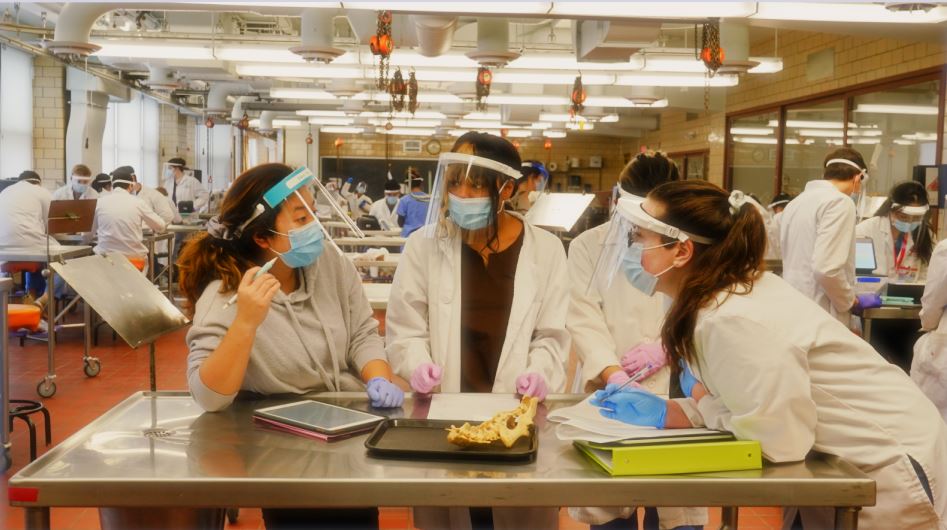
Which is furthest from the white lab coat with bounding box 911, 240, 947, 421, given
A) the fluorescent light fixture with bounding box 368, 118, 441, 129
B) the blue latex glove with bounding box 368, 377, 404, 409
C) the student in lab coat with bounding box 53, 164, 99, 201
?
the fluorescent light fixture with bounding box 368, 118, 441, 129

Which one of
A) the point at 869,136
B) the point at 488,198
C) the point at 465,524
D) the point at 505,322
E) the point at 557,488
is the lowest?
the point at 465,524

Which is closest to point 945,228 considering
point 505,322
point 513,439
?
point 505,322

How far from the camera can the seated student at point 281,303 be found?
205cm

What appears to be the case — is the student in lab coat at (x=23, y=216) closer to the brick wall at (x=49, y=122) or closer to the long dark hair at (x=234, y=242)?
the brick wall at (x=49, y=122)

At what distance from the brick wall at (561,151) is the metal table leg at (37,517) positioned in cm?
2023

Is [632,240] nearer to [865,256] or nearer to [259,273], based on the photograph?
[259,273]

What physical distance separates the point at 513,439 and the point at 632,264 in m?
0.53

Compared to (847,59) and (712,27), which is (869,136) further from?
(712,27)

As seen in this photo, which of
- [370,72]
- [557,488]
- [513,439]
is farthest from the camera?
[370,72]

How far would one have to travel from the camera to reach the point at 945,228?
6.70m

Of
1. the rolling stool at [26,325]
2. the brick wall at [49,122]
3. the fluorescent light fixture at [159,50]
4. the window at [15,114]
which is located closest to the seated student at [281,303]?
the rolling stool at [26,325]

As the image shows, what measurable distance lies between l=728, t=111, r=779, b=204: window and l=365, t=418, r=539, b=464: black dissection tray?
10337 millimetres

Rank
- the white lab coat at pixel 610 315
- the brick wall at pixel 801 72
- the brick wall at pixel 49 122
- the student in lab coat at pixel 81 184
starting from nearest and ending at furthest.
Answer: the white lab coat at pixel 610 315
the brick wall at pixel 801 72
the student in lab coat at pixel 81 184
the brick wall at pixel 49 122

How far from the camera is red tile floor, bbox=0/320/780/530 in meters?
3.39
